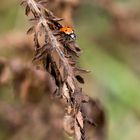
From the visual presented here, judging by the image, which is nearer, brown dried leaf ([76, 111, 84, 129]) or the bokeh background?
brown dried leaf ([76, 111, 84, 129])

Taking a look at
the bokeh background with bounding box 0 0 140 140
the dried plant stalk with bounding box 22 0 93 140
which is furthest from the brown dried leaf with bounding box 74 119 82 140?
the bokeh background with bounding box 0 0 140 140

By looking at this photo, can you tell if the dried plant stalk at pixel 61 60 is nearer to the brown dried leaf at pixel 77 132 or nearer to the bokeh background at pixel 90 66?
the brown dried leaf at pixel 77 132

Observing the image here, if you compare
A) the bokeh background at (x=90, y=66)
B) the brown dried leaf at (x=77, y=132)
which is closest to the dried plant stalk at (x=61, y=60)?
the brown dried leaf at (x=77, y=132)

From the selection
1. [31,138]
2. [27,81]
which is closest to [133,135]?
[31,138]

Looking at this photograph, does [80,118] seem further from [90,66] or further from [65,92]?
[90,66]

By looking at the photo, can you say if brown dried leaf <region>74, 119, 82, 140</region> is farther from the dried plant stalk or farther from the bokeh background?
the bokeh background
